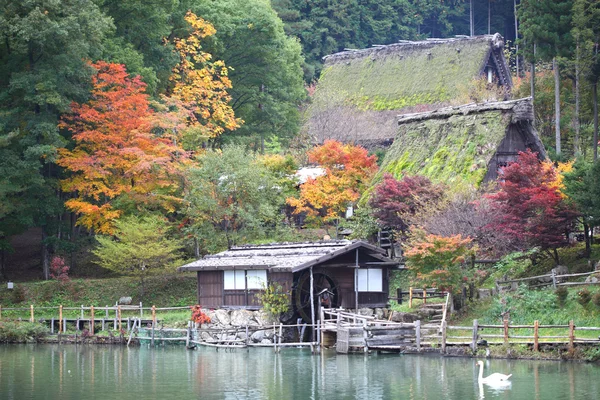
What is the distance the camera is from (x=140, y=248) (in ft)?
149

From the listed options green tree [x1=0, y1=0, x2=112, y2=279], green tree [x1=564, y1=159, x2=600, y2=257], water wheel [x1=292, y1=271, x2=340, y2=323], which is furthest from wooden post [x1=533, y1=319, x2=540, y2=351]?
green tree [x1=0, y1=0, x2=112, y2=279]

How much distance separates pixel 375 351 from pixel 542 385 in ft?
30.8

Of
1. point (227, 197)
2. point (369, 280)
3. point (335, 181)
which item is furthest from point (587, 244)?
point (227, 197)

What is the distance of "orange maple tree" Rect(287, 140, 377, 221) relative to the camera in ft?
164

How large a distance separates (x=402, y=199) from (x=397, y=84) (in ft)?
87.5

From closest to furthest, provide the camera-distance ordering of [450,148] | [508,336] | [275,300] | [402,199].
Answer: [508,336]
[275,300]
[402,199]
[450,148]

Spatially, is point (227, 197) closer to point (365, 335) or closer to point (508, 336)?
point (365, 335)

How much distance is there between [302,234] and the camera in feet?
177

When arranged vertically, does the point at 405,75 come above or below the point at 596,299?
above

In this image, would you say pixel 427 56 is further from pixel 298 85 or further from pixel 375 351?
pixel 375 351

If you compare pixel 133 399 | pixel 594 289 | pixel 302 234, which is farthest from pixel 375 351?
pixel 302 234

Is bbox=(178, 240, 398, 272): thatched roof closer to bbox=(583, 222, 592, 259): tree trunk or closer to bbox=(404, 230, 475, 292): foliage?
bbox=(404, 230, 475, 292): foliage

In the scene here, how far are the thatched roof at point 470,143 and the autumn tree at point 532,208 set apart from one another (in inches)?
256

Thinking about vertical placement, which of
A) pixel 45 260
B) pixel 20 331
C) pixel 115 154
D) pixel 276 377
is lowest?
pixel 276 377
